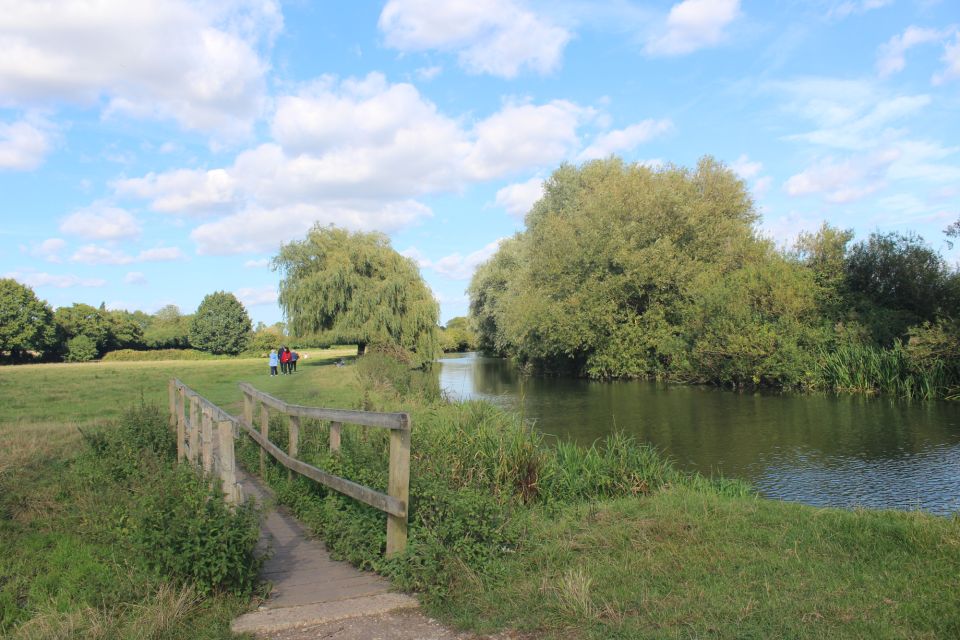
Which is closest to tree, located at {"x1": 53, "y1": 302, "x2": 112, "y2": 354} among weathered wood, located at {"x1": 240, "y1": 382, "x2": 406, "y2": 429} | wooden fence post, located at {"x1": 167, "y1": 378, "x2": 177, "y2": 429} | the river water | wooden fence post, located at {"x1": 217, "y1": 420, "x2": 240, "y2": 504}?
the river water

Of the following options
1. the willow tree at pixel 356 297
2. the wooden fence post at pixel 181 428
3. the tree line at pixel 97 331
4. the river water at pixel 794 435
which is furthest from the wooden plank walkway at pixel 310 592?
the tree line at pixel 97 331

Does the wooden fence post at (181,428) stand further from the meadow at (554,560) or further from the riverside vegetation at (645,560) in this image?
the riverside vegetation at (645,560)

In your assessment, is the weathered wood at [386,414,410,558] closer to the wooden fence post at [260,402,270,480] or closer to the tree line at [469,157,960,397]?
the wooden fence post at [260,402,270,480]

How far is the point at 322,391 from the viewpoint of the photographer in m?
21.0

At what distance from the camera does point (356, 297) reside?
36.8 meters

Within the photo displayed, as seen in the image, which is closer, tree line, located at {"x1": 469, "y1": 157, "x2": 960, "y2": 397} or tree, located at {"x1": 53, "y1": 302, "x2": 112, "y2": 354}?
tree line, located at {"x1": 469, "y1": 157, "x2": 960, "y2": 397}

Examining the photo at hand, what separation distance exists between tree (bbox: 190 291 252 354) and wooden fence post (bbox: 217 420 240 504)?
277ft

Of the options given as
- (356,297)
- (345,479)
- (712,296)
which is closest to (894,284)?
(712,296)

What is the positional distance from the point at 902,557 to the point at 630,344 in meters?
28.9

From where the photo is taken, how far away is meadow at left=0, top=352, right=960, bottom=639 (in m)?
3.91

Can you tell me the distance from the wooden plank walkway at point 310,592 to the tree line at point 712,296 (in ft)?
73.4

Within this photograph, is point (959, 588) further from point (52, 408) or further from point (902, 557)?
point (52, 408)

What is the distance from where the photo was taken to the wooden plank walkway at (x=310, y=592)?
4.16 meters

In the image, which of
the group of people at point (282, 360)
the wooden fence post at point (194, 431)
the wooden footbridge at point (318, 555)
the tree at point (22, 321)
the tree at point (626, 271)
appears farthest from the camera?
the tree at point (22, 321)
